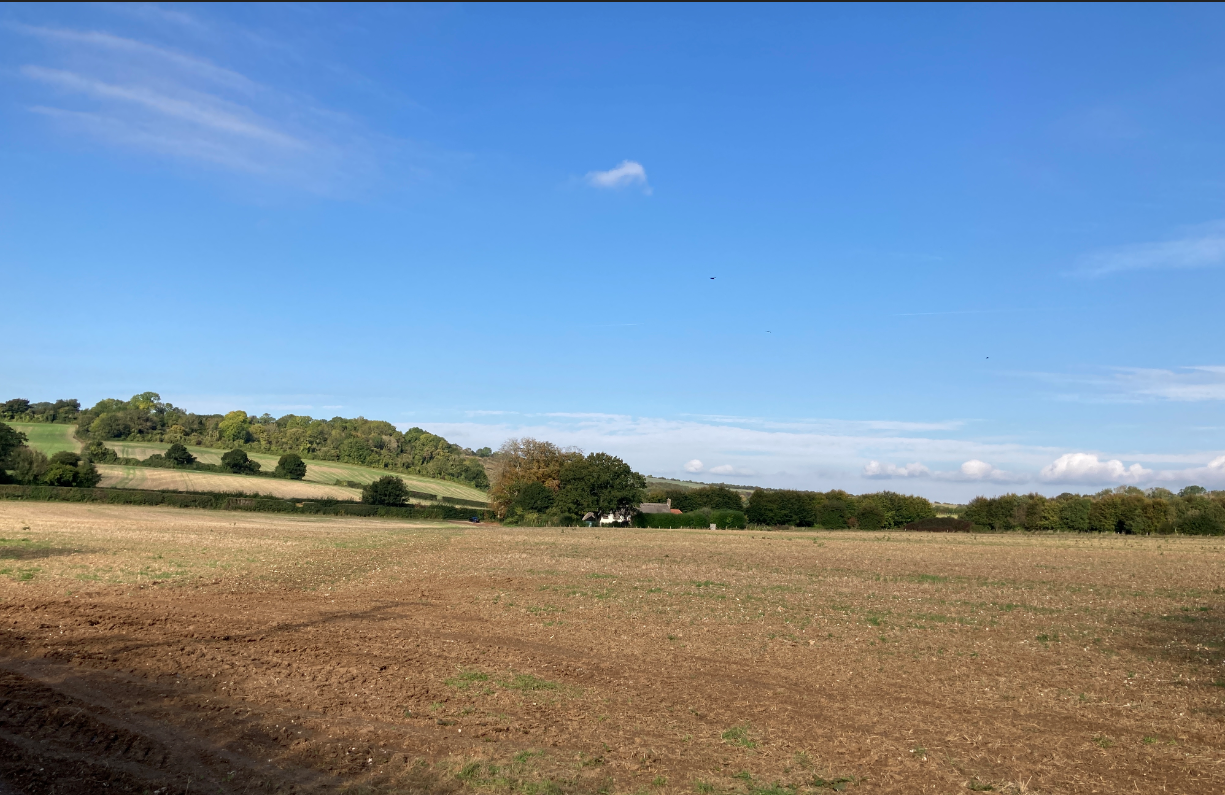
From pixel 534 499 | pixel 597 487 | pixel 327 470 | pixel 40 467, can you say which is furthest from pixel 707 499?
pixel 40 467

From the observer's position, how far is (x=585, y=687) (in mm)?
11672

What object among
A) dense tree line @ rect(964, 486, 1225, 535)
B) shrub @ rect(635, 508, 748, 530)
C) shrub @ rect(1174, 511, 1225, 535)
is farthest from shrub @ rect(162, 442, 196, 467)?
shrub @ rect(1174, 511, 1225, 535)

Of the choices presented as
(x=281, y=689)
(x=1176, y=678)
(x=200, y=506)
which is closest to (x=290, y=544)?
(x=281, y=689)

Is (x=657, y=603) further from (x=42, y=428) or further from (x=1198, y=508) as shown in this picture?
(x=42, y=428)

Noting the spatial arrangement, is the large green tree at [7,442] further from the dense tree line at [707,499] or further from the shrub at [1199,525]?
the shrub at [1199,525]

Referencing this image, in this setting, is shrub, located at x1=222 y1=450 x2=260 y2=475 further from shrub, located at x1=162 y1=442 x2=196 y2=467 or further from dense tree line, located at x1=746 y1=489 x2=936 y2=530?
dense tree line, located at x1=746 y1=489 x2=936 y2=530

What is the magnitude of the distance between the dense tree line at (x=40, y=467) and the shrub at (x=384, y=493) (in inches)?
1148

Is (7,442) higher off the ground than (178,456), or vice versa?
(7,442)

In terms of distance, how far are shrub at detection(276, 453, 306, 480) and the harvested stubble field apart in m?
87.8

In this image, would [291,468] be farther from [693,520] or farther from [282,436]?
[693,520]

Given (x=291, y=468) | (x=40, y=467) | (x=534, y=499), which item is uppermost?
(x=291, y=468)

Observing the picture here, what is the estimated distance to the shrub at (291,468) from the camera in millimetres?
107812

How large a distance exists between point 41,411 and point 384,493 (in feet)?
266

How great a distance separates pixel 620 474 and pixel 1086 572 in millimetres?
60307
